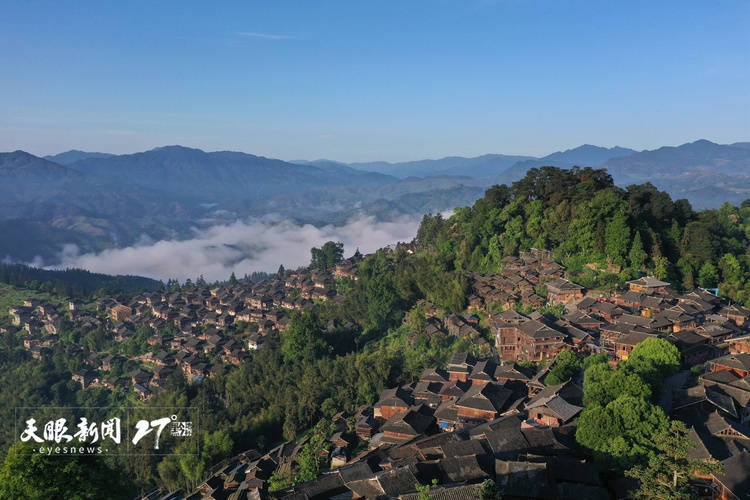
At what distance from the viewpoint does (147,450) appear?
1220 inches

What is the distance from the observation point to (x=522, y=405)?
909 inches

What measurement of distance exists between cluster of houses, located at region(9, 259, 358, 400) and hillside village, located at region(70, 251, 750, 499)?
347cm

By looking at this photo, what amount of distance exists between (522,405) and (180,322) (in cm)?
4417

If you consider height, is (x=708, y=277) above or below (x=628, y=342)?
above

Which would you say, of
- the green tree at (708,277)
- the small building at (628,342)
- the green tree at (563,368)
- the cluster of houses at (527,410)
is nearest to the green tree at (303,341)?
the cluster of houses at (527,410)

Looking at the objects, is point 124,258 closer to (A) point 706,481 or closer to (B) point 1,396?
(B) point 1,396

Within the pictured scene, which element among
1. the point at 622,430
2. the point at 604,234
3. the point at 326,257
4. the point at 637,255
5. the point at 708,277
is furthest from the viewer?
the point at 326,257

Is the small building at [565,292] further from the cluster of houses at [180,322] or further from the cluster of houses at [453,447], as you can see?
the cluster of houses at [180,322]

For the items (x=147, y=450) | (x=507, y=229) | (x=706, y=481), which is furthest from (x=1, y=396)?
(x=706, y=481)

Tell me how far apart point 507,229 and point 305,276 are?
30.6m

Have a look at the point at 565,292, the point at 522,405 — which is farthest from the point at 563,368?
the point at 565,292

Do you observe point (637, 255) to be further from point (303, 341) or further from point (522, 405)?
point (303, 341)

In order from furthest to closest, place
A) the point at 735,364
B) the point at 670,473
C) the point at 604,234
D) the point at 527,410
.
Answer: the point at 604,234 → the point at 735,364 → the point at 527,410 → the point at 670,473

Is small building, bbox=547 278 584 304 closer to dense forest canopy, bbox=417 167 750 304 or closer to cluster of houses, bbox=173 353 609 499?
dense forest canopy, bbox=417 167 750 304
